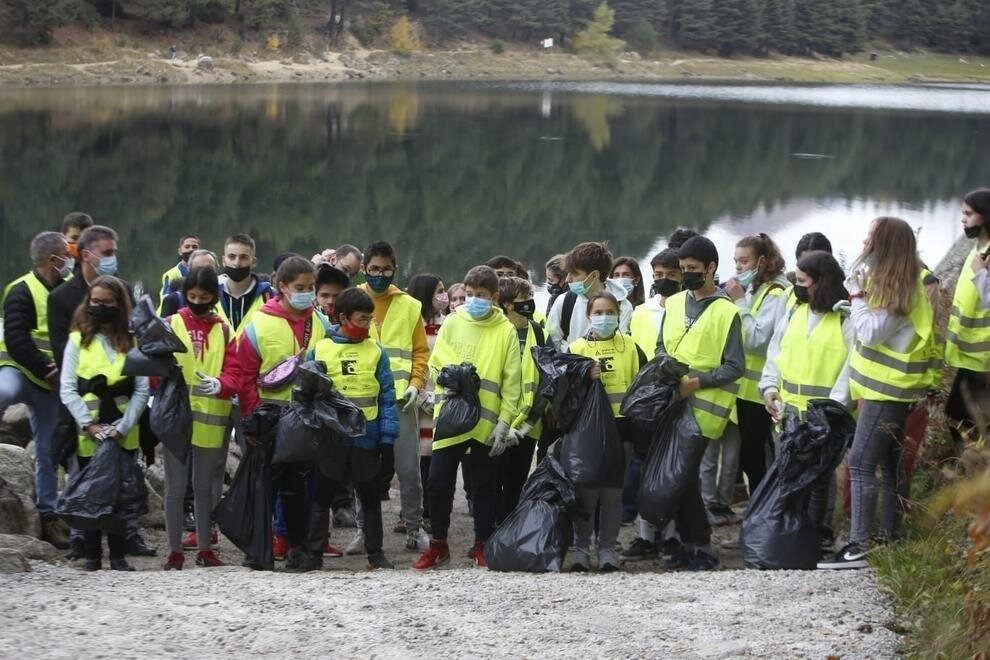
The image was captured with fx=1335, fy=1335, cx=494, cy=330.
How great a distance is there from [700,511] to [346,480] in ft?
6.23

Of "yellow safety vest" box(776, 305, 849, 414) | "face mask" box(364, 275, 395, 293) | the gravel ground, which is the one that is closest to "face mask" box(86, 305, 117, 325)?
the gravel ground

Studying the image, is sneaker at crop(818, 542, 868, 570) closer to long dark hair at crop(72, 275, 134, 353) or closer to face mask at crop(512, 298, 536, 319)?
face mask at crop(512, 298, 536, 319)

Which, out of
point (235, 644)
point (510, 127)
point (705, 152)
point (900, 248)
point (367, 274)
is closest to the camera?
point (235, 644)

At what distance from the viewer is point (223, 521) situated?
704 cm

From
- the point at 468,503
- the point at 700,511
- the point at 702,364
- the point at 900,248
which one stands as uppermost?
the point at 900,248

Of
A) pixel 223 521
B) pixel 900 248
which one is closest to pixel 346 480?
pixel 223 521

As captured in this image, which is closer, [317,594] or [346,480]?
[317,594]

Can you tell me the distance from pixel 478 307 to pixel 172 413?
1709 mm

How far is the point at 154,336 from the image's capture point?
6746 mm

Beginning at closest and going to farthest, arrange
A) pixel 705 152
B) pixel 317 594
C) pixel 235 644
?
pixel 235 644 < pixel 317 594 < pixel 705 152

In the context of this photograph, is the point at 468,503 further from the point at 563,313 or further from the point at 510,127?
the point at 510,127

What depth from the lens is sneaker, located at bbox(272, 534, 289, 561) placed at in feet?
24.5

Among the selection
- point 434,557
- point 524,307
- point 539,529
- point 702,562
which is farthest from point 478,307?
point 702,562

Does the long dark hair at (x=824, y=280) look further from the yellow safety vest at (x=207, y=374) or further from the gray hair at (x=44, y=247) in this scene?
the gray hair at (x=44, y=247)
